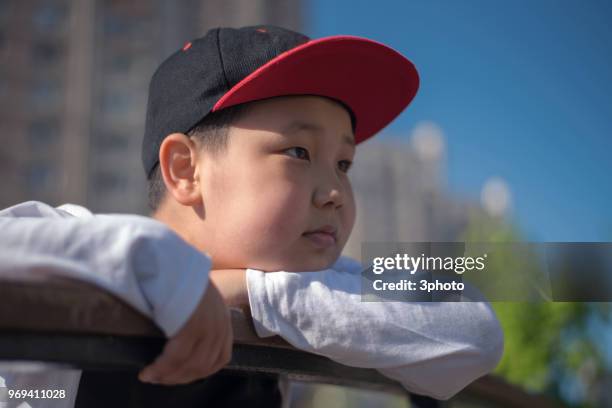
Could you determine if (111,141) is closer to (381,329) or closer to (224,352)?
(381,329)

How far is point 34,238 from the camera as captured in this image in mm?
609

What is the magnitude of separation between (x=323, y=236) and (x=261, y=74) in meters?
0.28

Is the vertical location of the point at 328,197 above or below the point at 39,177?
below

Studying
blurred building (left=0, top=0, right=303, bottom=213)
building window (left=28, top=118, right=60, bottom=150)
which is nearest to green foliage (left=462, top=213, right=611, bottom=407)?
blurred building (left=0, top=0, right=303, bottom=213)

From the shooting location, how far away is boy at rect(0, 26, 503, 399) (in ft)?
2.06

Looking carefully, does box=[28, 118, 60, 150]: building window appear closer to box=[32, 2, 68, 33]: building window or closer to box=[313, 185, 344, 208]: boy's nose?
box=[32, 2, 68, 33]: building window

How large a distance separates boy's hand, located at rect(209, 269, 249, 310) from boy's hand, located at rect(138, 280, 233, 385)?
7.7 inches

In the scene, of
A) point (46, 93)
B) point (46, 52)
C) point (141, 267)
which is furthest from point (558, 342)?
point (46, 52)

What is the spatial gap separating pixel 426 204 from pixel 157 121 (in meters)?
49.4

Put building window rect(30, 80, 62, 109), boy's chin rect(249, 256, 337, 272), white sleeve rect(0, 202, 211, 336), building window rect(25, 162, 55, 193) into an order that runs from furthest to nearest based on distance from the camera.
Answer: building window rect(30, 80, 62, 109), building window rect(25, 162, 55, 193), boy's chin rect(249, 256, 337, 272), white sleeve rect(0, 202, 211, 336)

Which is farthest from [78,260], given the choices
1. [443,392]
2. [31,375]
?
[443,392]

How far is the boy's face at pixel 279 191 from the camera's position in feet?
3.68

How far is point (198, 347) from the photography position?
2.13 feet

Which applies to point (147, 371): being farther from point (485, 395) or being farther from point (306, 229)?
point (485, 395)
